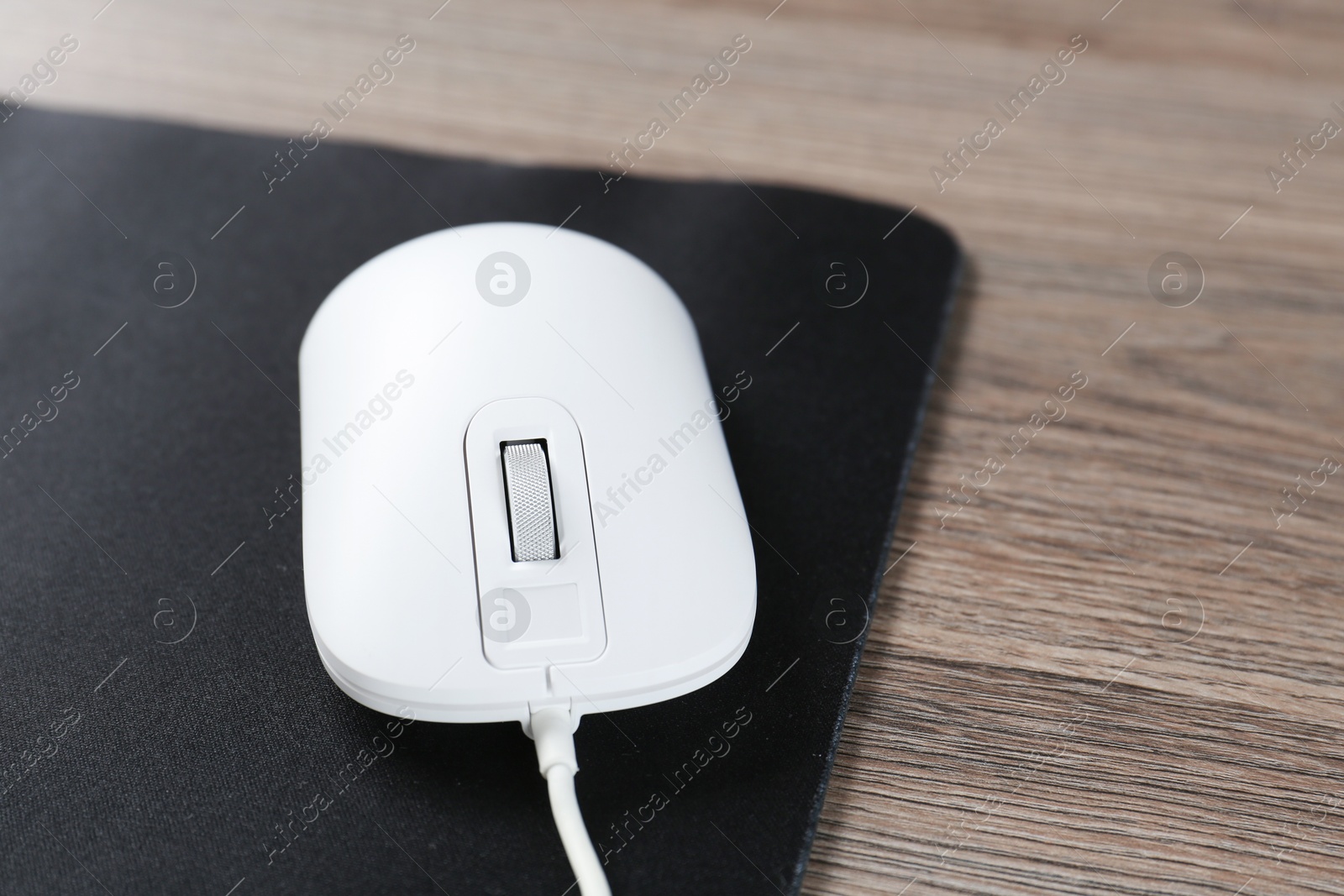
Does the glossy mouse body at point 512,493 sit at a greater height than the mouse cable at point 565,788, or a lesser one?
greater

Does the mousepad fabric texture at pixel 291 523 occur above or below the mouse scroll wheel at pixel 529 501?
below

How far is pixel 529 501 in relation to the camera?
345 mm

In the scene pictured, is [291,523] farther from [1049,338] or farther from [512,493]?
[1049,338]

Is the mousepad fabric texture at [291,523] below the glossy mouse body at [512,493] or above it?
below

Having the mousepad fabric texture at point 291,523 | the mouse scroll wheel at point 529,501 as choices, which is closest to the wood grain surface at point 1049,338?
the mousepad fabric texture at point 291,523

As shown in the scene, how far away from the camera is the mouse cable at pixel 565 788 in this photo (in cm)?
30

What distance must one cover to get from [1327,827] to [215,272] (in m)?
0.55

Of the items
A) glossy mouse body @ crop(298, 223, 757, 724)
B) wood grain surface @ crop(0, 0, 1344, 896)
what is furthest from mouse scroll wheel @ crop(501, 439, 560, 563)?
wood grain surface @ crop(0, 0, 1344, 896)

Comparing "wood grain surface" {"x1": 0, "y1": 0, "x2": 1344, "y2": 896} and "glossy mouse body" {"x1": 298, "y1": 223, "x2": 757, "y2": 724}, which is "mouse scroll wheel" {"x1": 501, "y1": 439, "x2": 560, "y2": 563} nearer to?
"glossy mouse body" {"x1": 298, "y1": 223, "x2": 757, "y2": 724}

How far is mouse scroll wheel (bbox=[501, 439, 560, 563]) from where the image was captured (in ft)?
1.10

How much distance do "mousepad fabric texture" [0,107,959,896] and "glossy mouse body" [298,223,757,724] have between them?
34 mm

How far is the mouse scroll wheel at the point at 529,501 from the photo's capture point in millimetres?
336

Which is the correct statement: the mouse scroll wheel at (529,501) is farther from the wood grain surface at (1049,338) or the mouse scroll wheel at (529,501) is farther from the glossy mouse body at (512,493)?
the wood grain surface at (1049,338)

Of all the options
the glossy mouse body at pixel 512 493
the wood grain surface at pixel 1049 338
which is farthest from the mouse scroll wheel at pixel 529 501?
the wood grain surface at pixel 1049 338
